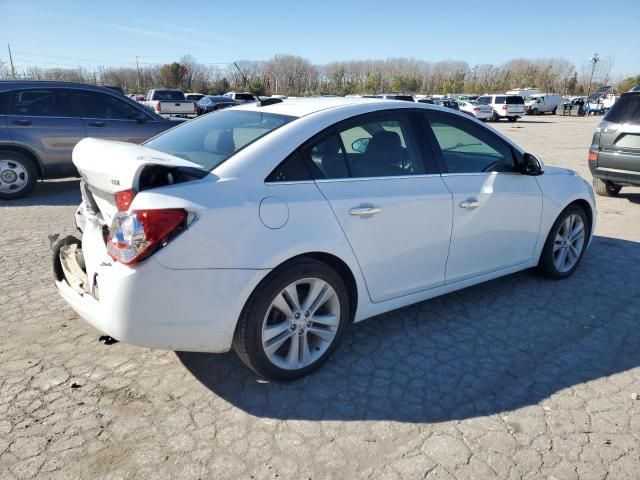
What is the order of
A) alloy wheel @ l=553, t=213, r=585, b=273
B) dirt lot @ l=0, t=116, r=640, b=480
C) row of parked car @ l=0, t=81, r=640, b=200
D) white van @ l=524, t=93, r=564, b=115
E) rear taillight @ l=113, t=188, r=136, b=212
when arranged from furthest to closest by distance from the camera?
white van @ l=524, t=93, r=564, b=115, row of parked car @ l=0, t=81, r=640, b=200, alloy wheel @ l=553, t=213, r=585, b=273, rear taillight @ l=113, t=188, r=136, b=212, dirt lot @ l=0, t=116, r=640, b=480

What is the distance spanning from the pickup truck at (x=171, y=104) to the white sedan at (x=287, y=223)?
1027 inches

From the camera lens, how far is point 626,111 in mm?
7375

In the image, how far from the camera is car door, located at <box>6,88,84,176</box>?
7.82 m

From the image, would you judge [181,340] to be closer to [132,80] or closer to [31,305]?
[31,305]

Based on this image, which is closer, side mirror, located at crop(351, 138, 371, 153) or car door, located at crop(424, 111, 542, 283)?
side mirror, located at crop(351, 138, 371, 153)

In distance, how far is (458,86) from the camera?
270ft

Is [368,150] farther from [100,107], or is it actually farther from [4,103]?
[4,103]

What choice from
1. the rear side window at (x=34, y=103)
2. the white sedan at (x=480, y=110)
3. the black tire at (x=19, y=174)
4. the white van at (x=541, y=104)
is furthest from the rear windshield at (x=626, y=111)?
the white van at (x=541, y=104)

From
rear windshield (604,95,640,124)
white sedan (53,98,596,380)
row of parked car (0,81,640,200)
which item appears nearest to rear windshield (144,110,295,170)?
white sedan (53,98,596,380)

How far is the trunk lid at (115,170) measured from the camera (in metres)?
2.49

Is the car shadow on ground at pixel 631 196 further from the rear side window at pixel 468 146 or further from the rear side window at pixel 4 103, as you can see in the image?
the rear side window at pixel 4 103

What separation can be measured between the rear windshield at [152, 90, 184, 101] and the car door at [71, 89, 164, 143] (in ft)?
73.2

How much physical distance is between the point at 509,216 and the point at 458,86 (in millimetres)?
85239

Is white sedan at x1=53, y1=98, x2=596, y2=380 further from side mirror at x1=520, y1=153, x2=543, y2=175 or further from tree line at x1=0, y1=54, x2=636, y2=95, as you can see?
tree line at x1=0, y1=54, x2=636, y2=95
